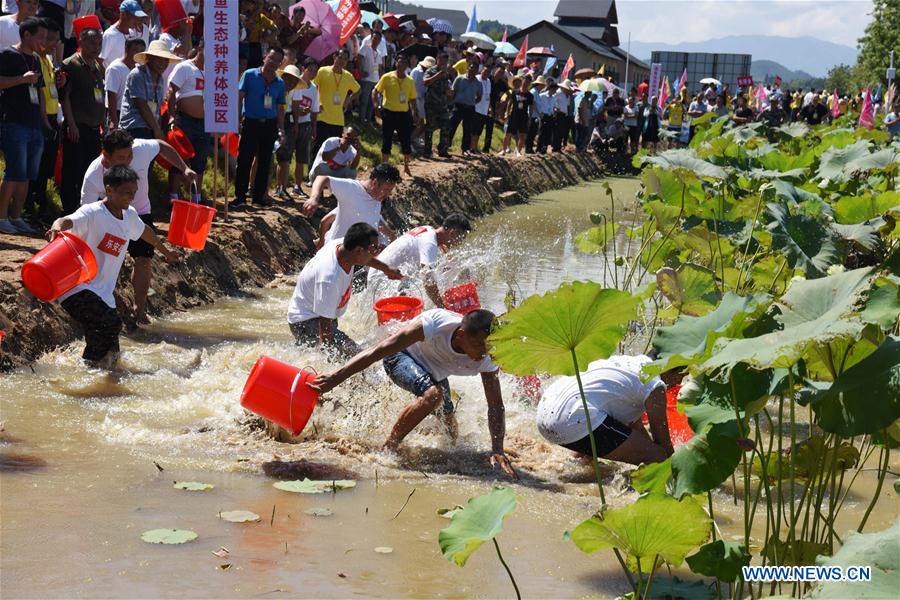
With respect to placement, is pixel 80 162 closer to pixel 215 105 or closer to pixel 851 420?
pixel 215 105

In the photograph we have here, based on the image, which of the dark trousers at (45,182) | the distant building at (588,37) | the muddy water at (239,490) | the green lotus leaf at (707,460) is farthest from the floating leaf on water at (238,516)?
the distant building at (588,37)

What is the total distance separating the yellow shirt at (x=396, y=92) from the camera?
17.1 metres

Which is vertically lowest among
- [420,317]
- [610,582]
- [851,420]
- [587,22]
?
[610,582]

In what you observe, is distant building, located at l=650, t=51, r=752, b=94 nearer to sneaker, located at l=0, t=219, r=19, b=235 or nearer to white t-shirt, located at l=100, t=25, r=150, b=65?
white t-shirt, located at l=100, t=25, r=150, b=65

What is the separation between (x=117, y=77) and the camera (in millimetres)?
10805

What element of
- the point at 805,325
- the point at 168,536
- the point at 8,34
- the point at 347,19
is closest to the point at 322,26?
the point at 347,19

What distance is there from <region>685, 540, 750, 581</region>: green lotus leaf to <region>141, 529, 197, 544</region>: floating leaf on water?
7.98ft

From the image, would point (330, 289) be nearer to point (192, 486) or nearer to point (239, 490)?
point (239, 490)

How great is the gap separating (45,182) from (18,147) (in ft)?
4.33

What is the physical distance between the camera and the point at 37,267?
693cm

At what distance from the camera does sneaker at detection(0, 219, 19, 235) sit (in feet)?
30.7

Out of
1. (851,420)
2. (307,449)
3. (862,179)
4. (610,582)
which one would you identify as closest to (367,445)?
(307,449)

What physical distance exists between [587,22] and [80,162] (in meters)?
80.7

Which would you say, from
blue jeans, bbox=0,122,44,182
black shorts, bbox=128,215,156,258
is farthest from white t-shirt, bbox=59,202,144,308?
blue jeans, bbox=0,122,44,182
